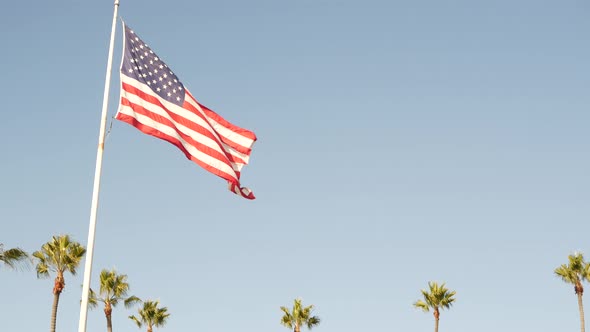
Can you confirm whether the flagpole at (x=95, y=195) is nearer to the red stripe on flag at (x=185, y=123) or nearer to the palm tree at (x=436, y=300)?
the red stripe on flag at (x=185, y=123)

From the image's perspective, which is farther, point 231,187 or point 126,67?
point 231,187

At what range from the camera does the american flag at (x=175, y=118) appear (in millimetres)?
18469

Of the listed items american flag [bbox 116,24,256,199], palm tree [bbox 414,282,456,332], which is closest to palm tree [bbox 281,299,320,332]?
palm tree [bbox 414,282,456,332]

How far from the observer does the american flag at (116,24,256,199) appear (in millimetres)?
18469

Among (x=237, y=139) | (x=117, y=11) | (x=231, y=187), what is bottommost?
(x=231, y=187)

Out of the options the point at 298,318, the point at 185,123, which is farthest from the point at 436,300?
the point at 185,123

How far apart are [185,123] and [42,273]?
33.1m

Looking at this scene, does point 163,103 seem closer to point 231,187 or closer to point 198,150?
point 198,150

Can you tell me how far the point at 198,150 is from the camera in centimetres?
1967

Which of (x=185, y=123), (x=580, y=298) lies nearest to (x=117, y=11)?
(x=185, y=123)

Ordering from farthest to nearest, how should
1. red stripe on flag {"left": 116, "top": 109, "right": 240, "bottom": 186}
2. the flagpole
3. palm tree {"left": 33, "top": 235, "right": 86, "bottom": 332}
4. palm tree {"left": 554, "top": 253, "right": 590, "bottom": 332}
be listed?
1. palm tree {"left": 554, "top": 253, "right": 590, "bottom": 332}
2. palm tree {"left": 33, "top": 235, "right": 86, "bottom": 332}
3. red stripe on flag {"left": 116, "top": 109, "right": 240, "bottom": 186}
4. the flagpole

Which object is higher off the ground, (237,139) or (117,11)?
(117,11)

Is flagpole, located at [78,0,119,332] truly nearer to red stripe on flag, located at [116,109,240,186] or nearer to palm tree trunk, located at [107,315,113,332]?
red stripe on flag, located at [116,109,240,186]

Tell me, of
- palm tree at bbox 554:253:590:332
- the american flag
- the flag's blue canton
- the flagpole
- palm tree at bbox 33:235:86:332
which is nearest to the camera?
the flagpole
